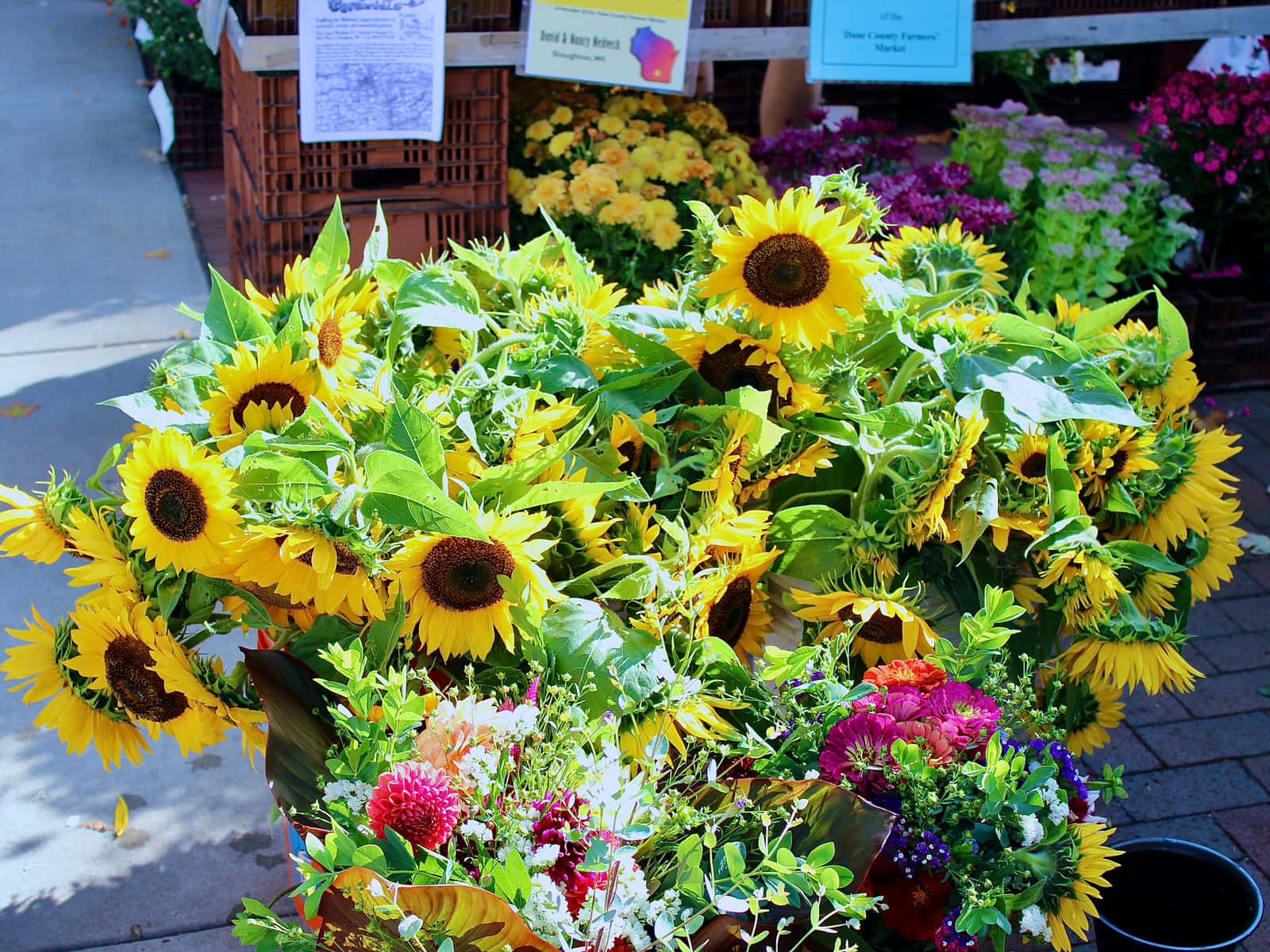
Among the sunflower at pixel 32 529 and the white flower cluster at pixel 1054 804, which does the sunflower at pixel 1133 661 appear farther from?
the sunflower at pixel 32 529

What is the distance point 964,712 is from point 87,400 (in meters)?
3.67

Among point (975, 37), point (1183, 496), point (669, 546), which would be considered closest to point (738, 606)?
point (669, 546)

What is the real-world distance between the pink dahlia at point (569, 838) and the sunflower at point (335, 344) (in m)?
0.60

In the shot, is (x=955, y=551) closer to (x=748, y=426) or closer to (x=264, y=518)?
(x=748, y=426)

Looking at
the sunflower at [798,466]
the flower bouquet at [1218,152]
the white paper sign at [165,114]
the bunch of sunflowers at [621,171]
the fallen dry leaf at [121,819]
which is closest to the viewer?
the sunflower at [798,466]

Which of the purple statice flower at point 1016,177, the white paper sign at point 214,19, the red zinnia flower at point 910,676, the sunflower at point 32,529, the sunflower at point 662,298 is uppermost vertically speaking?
the white paper sign at point 214,19

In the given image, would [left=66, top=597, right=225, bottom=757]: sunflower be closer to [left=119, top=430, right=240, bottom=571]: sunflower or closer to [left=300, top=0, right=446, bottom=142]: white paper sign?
[left=119, top=430, right=240, bottom=571]: sunflower

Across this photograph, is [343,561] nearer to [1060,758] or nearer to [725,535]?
[725,535]

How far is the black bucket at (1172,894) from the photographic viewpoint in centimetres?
196

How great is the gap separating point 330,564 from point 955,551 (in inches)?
36.0

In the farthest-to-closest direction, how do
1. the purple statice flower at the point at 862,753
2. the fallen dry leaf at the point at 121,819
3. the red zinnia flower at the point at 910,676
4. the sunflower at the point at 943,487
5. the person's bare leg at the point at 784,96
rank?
the person's bare leg at the point at 784,96 < the fallen dry leaf at the point at 121,819 < the sunflower at the point at 943,487 < the red zinnia flower at the point at 910,676 < the purple statice flower at the point at 862,753

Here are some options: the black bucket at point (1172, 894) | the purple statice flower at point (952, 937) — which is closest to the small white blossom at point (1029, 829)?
the purple statice flower at point (952, 937)

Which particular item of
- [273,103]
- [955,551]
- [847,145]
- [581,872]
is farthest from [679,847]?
[847,145]

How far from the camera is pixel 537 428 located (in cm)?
156
